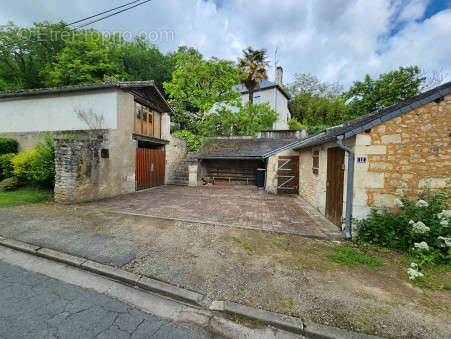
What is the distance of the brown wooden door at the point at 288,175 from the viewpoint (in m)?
10.8

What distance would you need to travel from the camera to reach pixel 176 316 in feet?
7.68

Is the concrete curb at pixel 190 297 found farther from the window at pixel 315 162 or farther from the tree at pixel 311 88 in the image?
the tree at pixel 311 88

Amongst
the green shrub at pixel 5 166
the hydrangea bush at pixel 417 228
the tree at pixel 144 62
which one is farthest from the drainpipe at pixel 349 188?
the tree at pixel 144 62

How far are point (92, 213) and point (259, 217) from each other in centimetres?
553

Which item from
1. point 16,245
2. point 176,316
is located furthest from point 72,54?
point 176,316

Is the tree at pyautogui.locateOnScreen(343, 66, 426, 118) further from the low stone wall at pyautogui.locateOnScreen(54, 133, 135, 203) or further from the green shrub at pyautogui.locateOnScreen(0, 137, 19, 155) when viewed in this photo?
the green shrub at pyautogui.locateOnScreen(0, 137, 19, 155)

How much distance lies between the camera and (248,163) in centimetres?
1475

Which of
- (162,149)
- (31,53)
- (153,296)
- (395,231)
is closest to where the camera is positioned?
(153,296)

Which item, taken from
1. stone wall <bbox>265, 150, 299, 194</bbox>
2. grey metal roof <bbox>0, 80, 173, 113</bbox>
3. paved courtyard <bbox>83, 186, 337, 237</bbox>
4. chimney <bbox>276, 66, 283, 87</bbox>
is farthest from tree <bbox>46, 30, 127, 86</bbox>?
chimney <bbox>276, 66, 283, 87</bbox>

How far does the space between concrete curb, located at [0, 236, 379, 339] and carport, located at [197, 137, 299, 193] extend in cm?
890

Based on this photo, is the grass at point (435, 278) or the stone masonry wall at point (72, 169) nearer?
the grass at point (435, 278)

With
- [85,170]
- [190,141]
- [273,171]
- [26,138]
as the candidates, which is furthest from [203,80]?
[85,170]

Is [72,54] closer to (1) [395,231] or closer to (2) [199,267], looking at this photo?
(2) [199,267]

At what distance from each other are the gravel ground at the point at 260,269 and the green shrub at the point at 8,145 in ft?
24.2
